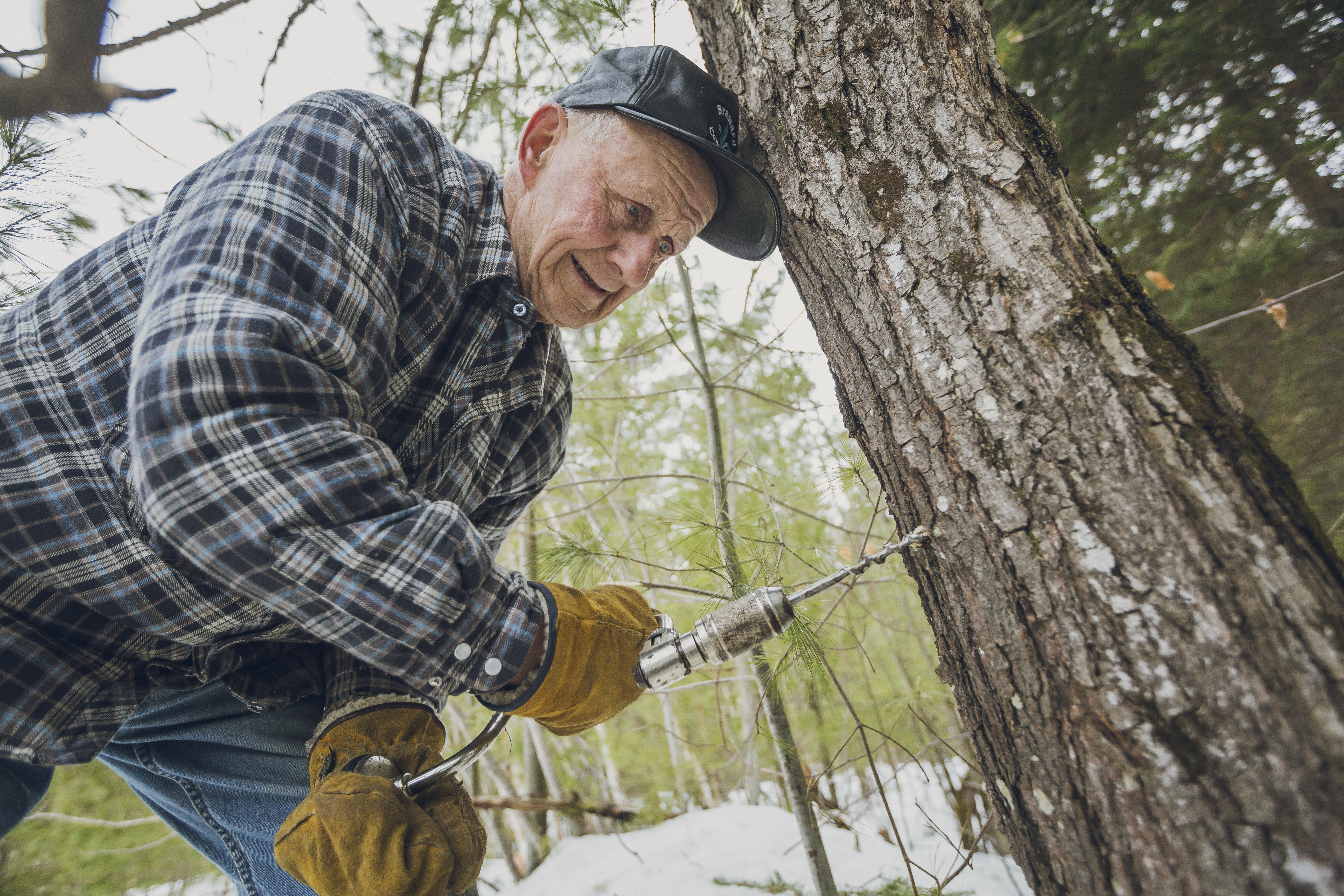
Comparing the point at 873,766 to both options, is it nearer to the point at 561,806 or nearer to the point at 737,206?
the point at 737,206

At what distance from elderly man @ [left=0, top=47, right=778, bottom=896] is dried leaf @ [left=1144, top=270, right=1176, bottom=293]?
1919 millimetres

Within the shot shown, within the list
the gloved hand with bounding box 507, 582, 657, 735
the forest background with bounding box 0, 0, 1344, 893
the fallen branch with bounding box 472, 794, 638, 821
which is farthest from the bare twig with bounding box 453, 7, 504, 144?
the fallen branch with bounding box 472, 794, 638, 821

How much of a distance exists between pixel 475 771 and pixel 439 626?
4230mm

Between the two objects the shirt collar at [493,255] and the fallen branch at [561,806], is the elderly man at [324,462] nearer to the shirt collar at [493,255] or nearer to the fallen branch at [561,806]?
the shirt collar at [493,255]

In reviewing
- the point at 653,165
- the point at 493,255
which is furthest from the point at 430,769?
the point at 653,165

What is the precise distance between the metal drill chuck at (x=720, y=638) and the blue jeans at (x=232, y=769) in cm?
78

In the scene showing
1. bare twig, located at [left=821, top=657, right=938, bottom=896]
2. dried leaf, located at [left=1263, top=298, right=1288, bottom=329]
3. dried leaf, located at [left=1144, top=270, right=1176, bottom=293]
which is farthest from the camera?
dried leaf, located at [left=1144, top=270, right=1176, bottom=293]

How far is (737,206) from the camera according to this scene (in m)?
1.36

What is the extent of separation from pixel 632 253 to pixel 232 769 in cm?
130

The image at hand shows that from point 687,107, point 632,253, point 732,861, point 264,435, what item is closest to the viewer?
point 264,435

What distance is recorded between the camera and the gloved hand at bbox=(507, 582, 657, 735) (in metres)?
A: 1.00

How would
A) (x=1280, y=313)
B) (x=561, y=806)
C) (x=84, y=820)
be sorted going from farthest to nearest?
(x=84, y=820) → (x=561, y=806) → (x=1280, y=313)

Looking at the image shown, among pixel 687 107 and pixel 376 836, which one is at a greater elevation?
pixel 687 107

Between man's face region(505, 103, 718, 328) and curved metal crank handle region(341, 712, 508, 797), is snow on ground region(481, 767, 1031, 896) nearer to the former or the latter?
curved metal crank handle region(341, 712, 508, 797)
